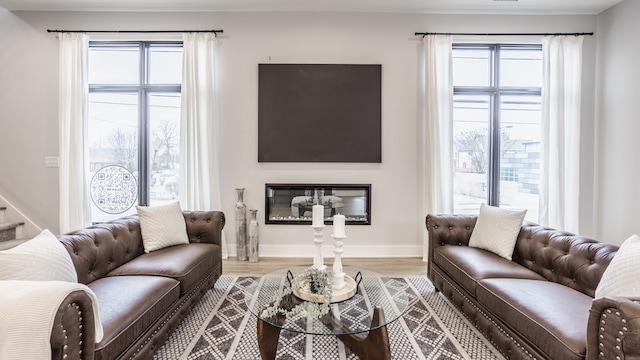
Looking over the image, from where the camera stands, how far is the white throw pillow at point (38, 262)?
4.83ft

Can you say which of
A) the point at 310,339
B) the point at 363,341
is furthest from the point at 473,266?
the point at 310,339

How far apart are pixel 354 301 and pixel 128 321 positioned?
1.27 metres

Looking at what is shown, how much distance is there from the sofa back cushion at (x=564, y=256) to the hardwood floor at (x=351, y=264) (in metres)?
1.23

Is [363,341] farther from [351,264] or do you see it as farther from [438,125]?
[438,125]

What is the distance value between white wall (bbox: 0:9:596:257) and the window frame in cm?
23

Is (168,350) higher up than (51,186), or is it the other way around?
(51,186)

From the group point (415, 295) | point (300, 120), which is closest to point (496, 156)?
point (415, 295)

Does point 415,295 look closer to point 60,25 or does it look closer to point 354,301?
point 354,301

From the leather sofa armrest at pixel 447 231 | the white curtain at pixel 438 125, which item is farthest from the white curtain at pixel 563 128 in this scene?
the leather sofa armrest at pixel 447 231

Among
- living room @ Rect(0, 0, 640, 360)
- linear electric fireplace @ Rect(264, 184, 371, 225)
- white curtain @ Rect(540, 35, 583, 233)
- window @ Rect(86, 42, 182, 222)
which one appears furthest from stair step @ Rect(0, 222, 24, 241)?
white curtain @ Rect(540, 35, 583, 233)

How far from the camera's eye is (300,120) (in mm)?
4082

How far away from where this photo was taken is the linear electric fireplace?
416 cm

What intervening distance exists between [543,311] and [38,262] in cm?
270

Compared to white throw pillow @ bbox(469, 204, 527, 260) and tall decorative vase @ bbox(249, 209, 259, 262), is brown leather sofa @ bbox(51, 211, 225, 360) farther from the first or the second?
white throw pillow @ bbox(469, 204, 527, 260)
